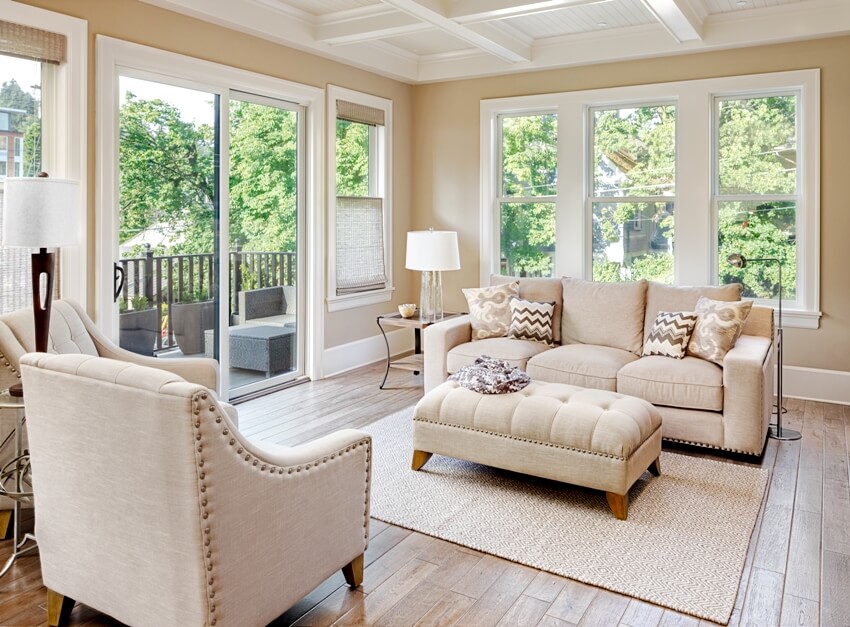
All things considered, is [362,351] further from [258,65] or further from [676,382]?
[676,382]

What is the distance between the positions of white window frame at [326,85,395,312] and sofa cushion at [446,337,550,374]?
4.91 ft

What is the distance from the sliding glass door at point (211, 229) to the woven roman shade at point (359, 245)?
475 millimetres

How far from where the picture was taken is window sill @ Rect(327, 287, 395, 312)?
5871mm

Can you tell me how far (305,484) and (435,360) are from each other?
276 centimetres

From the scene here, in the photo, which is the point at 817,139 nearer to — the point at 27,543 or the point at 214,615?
the point at 214,615

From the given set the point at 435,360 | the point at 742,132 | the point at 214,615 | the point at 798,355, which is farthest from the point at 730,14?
the point at 214,615

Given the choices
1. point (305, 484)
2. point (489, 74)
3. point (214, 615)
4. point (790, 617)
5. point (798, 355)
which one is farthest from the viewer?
point (489, 74)

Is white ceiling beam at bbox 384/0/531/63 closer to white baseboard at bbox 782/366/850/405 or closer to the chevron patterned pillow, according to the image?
the chevron patterned pillow

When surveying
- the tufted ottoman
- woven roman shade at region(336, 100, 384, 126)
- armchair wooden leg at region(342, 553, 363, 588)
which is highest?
woven roman shade at region(336, 100, 384, 126)

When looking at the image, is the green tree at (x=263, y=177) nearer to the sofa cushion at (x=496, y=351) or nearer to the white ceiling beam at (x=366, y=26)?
the white ceiling beam at (x=366, y=26)

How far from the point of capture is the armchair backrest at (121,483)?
5.81 feet

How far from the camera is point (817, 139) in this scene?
4.97 meters

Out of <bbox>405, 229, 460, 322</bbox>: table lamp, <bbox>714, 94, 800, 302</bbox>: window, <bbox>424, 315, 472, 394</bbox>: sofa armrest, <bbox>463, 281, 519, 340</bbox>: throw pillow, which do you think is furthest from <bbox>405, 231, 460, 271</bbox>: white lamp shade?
<bbox>714, 94, 800, 302</bbox>: window

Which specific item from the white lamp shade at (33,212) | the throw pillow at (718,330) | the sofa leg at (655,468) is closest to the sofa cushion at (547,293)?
the throw pillow at (718,330)
